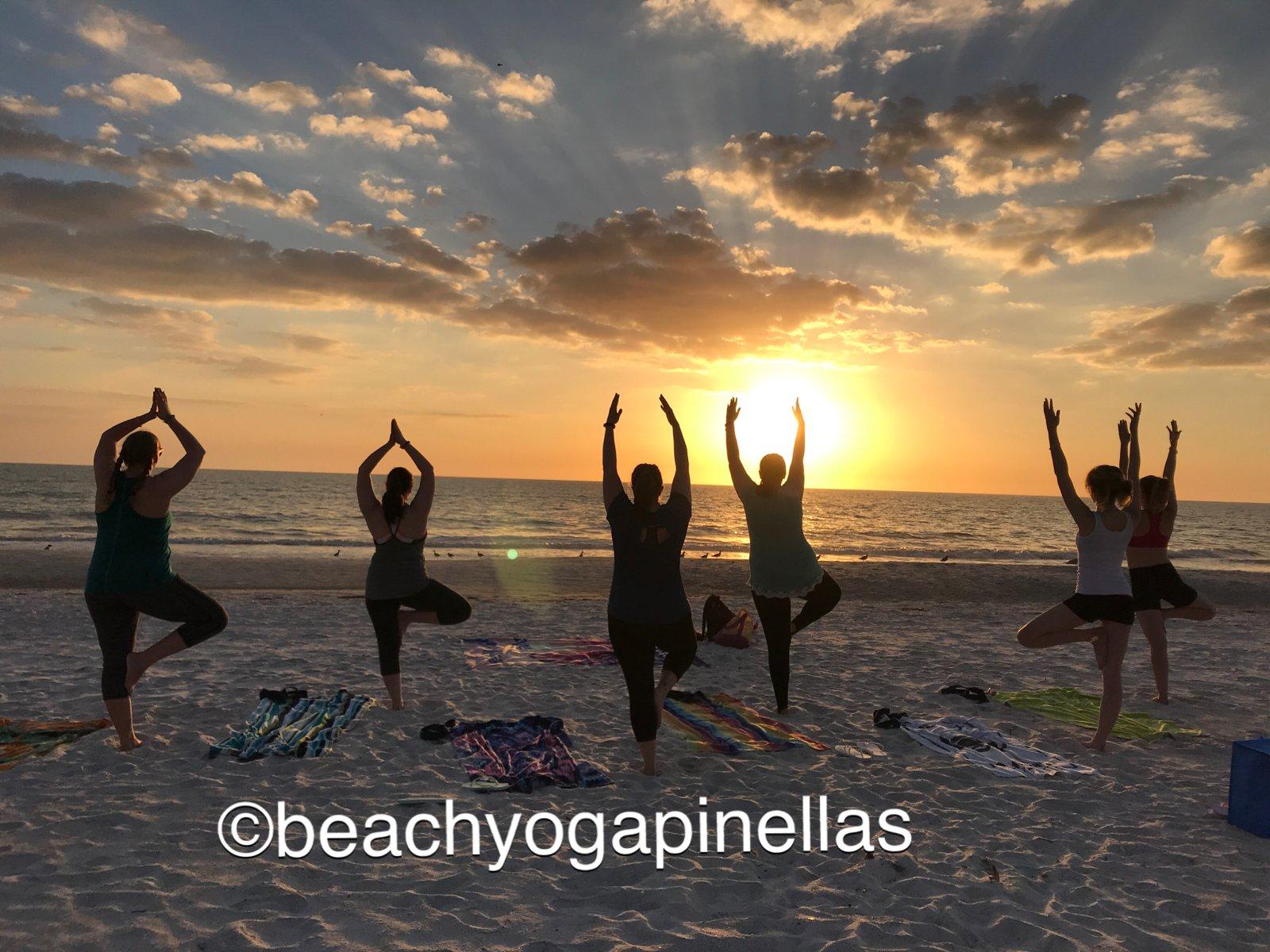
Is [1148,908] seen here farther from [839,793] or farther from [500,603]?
[500,603]

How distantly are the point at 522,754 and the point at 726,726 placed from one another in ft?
6.13

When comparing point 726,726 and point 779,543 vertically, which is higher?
point 779,543

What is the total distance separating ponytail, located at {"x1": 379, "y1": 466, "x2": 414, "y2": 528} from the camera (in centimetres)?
651

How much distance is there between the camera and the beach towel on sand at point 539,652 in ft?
30.2

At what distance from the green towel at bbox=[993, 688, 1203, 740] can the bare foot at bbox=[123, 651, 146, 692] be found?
7.70 m

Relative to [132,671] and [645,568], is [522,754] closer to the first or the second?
[645,568]

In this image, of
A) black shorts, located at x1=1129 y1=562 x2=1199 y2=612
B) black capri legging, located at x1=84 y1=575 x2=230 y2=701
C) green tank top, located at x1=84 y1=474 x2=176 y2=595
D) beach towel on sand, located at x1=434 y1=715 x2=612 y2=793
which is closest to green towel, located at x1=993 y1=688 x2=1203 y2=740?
black shorts, located at x1=1129 y1=562 x2=1199 y2=612

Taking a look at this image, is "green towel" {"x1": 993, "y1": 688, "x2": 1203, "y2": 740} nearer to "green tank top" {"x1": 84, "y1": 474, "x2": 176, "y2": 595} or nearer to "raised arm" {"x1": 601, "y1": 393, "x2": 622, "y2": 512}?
"raised arm" {"x1": 601, "y1": 393, "x2": 622, "y2": 512}

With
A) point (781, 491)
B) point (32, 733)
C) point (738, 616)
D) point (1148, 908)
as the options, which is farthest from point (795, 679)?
point (32, 733)

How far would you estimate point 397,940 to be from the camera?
11.2 feet

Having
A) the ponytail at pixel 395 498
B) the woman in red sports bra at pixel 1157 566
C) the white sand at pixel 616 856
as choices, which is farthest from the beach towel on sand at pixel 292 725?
the woman in red sports bra at pixel 1157 566

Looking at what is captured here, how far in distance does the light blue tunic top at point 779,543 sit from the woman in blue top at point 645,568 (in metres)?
1.46

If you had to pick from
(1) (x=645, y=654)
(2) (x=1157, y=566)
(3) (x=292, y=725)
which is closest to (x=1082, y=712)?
(2) (x=1157, y=566)

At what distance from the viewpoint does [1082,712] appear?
24.0 ft
